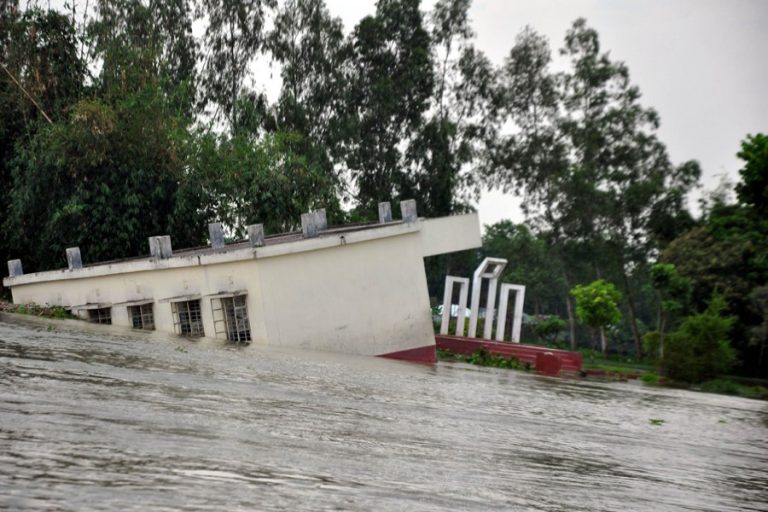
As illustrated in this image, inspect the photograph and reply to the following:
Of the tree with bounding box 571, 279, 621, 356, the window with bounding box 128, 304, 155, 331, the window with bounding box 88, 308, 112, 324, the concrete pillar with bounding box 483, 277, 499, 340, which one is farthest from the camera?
the tree with bounding box 571, 279, 621, 356

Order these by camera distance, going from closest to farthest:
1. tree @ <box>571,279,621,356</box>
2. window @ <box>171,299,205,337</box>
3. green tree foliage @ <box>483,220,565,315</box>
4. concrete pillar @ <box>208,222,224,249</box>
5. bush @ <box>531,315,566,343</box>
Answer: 1. window @ <box>171,299,205,337</box>
2. concrete pillar @ <box>208,222,224,249</box>
3. tree @ <box>571,279,621,356</box>
4. bush @ <box>531,315,566,343</box>
5. green tree foliage @ <box>483,220,565,315</box>

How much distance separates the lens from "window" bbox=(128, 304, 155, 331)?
22.6 metres

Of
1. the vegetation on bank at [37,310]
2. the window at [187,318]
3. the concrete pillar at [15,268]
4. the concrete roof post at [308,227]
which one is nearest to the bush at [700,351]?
the concrete roof post at [308,227]

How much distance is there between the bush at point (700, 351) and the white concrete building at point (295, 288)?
31.0 feet

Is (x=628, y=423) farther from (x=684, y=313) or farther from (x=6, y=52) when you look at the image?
(x=684, y=313)

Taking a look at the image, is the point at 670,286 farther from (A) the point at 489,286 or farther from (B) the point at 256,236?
(B) the point at 256,236

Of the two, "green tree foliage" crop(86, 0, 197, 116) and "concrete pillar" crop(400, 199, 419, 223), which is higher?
"green tree foliage" crop(86, 0, 197, 116)

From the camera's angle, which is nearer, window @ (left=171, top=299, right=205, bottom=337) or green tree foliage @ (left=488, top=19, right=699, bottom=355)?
window @ (left=171, top=299, right=205, bottom=337)

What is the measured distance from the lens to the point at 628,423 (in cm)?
1159

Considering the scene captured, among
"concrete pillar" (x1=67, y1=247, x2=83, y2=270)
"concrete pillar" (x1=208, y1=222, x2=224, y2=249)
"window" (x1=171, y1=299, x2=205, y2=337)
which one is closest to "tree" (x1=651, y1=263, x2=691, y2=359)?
"concrete pillar" (x1=208, y1=222, x2=224, y2=249)

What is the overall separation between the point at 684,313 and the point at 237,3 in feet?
71.2

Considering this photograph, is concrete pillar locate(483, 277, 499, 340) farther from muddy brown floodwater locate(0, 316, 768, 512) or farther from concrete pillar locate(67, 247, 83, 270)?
muddy brown floodwater locate(0, 316, 768, 512)

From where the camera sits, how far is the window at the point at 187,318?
21828 millimetres

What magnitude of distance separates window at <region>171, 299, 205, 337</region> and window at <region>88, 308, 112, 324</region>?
1898 millimetres
